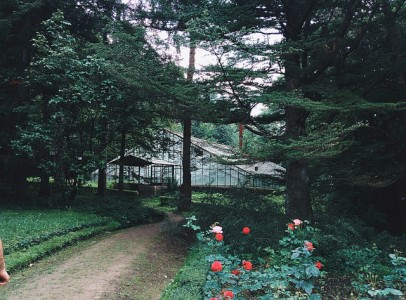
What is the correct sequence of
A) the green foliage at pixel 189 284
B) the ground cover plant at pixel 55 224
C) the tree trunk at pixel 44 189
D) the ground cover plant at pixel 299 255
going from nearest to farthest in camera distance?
the ground cover plant at pixel 299 255 → the green foliage at pixel 189 284 → the ground cover plant at pixel 55 224 → the tree trunk at pixel 44 189

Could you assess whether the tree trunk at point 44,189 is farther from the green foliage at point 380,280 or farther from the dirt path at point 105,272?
the green foliage at point 380,280

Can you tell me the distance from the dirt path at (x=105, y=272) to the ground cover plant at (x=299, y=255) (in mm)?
1023

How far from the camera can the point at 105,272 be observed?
5.52m

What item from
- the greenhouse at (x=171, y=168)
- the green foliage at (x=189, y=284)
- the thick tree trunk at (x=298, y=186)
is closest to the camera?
the green foliage at (x=189, y=284)

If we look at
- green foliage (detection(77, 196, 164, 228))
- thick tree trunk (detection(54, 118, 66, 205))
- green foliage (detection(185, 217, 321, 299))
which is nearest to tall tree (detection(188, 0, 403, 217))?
green foliage (detection(185, 217, 321, 299))

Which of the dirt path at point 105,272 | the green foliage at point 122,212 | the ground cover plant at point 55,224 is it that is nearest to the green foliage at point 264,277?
the dirt path at point 105,272

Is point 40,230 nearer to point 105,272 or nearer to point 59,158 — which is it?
point 105,272

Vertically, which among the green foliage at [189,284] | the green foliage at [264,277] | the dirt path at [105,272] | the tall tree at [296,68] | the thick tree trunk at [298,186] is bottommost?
the dirt path at [105,272]

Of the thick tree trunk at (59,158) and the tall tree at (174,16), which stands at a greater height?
the tall tree at (174,16)

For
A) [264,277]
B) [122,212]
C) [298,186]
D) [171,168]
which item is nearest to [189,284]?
[264,277]

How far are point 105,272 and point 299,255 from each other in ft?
10.4

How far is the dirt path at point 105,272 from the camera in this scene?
186 inches

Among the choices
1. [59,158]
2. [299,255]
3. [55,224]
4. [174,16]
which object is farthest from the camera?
[59,158]

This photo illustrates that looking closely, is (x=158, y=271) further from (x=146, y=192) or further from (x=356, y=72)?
(x=146, y=192)
